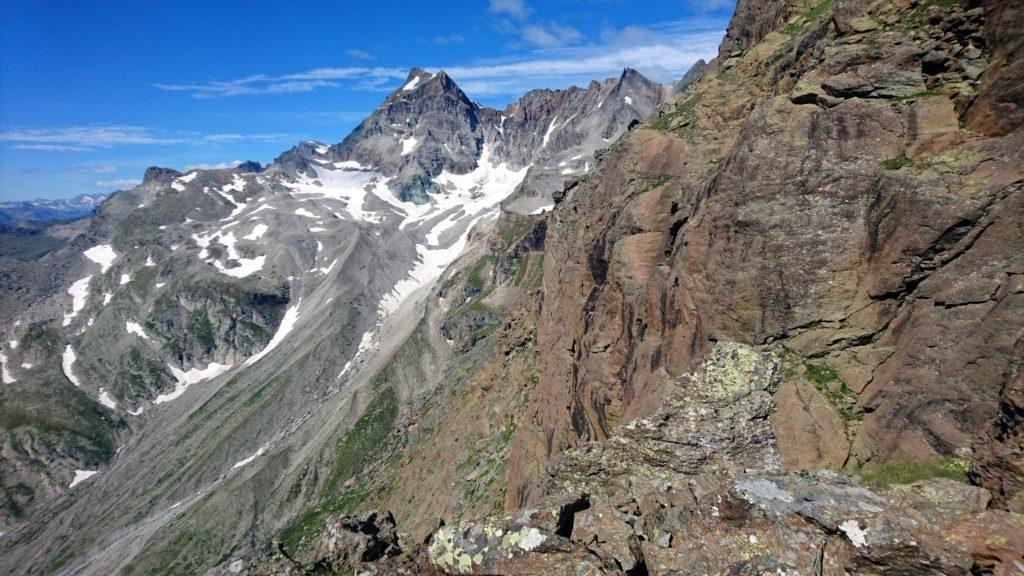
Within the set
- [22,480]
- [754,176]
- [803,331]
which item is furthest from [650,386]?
[22,480]

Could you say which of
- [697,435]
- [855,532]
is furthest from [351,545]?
[855,532]

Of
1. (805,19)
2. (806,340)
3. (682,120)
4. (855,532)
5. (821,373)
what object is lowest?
(855,532)

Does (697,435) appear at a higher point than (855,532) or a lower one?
lower

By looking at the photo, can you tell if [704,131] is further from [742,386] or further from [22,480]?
[22,480]

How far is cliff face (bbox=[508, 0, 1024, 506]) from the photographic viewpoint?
14250mm

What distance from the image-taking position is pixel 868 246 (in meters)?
17.5

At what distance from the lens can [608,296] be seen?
33844 mm

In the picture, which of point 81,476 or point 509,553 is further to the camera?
point 81,476

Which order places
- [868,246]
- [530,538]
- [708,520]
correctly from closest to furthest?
[708,520] < [530,538] < [868,246]

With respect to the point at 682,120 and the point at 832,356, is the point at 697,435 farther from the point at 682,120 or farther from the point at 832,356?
the point at 682,120

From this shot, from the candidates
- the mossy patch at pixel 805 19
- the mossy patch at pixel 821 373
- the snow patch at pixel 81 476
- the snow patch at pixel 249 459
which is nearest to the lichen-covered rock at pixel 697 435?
the mossy patch at pixel 821 373

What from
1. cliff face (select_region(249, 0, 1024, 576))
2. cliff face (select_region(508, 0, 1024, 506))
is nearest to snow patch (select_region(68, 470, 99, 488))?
cliff face (select_region(249, 0, 1024, 576))

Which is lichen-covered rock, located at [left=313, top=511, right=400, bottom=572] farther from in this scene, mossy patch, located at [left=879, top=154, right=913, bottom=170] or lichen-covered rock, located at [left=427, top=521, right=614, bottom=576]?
mossy patch, located at [left=879, top=154, right=913, bottom=170]

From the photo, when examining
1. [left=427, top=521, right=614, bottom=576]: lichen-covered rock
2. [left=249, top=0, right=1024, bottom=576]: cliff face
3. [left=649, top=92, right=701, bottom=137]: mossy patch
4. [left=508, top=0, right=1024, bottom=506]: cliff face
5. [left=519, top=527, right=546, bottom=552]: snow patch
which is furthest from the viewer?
[left=649, top=92, right=701, bottom=137]: mossy patch
